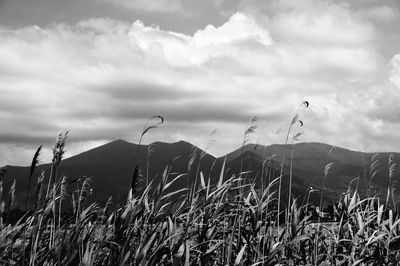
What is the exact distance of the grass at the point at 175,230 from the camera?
4270mm

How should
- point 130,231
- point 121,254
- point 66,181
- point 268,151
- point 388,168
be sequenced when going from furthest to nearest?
point 388,168 < point 268,151 < point 66,181 < point 130,231 < point 121,254

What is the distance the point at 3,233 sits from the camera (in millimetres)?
5473

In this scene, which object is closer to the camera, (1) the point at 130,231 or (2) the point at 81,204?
(1) the point at 130,231

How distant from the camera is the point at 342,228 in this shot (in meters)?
7.50

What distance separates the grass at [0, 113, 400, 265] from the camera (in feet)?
14.0

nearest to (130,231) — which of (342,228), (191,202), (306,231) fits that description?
(191,202)

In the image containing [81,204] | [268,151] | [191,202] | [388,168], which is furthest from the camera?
[388,168]

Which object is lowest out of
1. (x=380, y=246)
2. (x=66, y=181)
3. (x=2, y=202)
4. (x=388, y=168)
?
(x=380, y=246)

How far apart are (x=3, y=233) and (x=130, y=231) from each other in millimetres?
2091

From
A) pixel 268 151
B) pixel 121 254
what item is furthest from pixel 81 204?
pixel 268 151

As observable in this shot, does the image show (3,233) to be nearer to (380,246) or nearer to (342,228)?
(342,228)

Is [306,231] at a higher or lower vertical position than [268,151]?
lower

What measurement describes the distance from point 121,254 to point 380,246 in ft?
16.6

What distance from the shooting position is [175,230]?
16.4 ft
